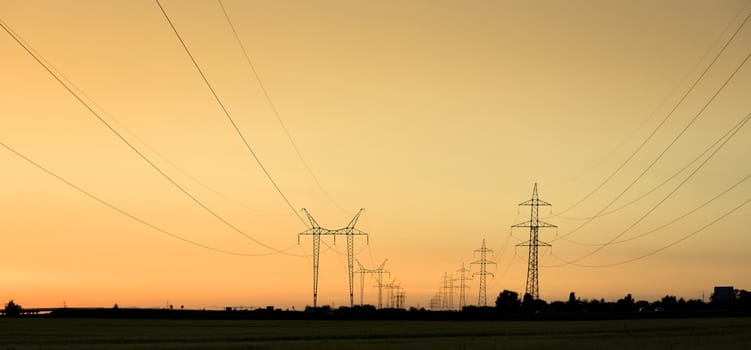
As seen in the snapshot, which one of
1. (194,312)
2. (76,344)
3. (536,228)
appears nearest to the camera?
(76,344)

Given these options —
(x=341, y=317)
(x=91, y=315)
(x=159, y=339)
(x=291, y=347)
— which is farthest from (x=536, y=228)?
(x=91, y=315)

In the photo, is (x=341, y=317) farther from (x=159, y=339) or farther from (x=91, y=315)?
(x=159, y=339)

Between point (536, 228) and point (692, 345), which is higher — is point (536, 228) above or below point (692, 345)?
above

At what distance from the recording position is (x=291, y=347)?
64.8 meters

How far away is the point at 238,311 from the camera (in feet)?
650

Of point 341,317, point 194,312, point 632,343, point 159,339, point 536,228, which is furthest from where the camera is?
point 194,312

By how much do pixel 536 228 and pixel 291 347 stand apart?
7883cm

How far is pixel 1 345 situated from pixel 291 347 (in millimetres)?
20203

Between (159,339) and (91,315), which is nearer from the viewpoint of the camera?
(159,339)

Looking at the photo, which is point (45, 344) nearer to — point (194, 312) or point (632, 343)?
point (632, 343)

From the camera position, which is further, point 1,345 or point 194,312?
point 194,312

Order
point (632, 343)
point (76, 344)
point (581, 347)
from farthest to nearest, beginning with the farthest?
point (76, 344), point (632, 343), point (581, 347)

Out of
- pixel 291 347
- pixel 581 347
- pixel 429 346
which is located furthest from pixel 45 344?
pixel 581 347

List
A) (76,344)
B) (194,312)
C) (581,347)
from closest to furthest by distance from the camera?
(581,347) → (76,344) → (194,312)
